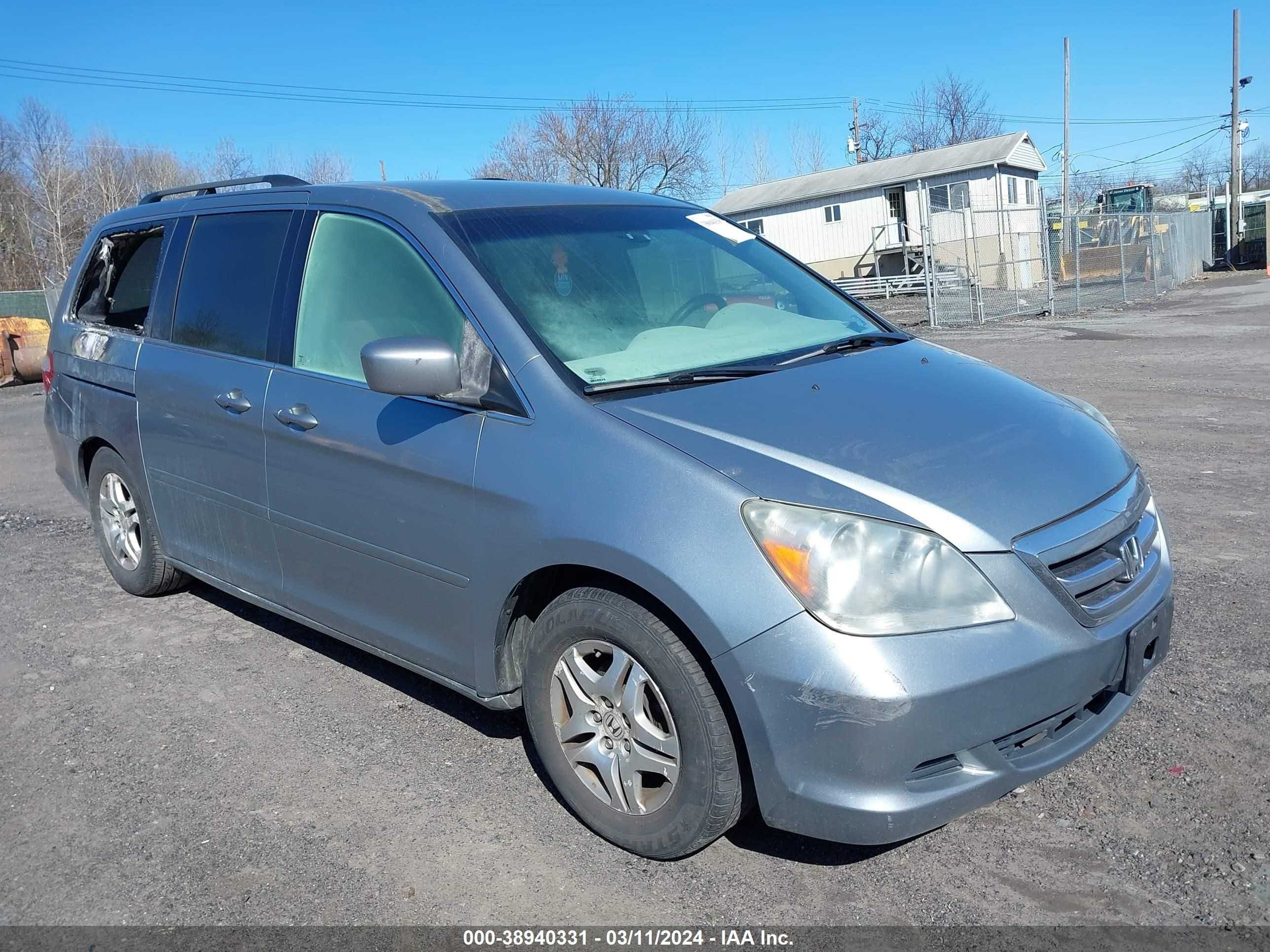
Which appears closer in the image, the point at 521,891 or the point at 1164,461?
the point at 521,891

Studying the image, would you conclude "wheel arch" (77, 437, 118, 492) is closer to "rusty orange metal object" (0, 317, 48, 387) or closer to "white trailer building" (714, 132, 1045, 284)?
"rusty orange metal object" (0, 317, 48, 387)

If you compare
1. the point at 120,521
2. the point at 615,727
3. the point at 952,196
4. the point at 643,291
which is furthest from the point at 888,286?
the point at 615,727

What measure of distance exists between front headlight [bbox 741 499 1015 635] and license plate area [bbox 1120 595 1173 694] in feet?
1.66

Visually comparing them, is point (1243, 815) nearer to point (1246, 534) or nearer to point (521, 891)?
point (521, 891)

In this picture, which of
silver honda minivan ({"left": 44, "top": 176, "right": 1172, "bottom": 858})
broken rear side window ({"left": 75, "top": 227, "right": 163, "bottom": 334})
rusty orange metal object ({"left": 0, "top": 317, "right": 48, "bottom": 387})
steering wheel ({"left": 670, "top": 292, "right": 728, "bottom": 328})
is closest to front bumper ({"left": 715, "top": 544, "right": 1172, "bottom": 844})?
silver honda minivan ({"left": 44, "top": 176, "right": 1172, "bottom": 858})

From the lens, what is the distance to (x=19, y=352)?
66.4 feet

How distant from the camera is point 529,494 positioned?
118 inches

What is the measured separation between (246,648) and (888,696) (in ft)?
10.9

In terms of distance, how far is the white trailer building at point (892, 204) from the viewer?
129 feet

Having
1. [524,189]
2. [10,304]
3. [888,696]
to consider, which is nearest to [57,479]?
[524,189]

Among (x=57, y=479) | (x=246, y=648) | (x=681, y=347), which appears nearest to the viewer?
→ (x=681, y=347)

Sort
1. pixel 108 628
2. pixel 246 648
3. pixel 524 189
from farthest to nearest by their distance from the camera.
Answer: pixel 108 628 < pixel 246 648 < pixel 524 189

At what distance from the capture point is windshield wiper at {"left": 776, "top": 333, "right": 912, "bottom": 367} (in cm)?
354

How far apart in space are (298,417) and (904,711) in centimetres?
237
